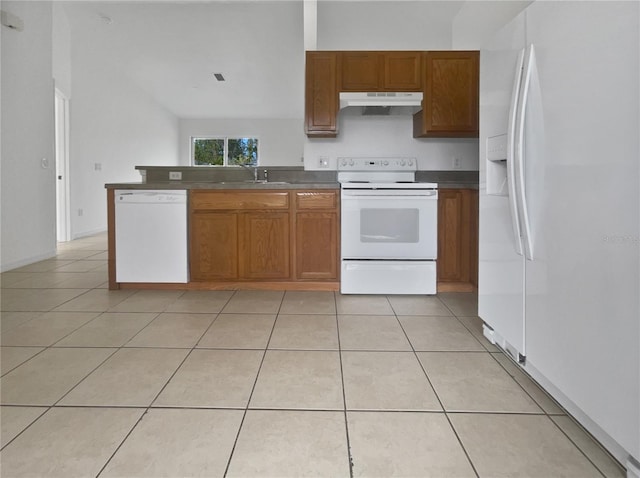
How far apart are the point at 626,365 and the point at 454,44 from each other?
427 cm

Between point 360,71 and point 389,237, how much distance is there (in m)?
1.40

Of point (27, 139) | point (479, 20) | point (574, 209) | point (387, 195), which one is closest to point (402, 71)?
point (387, 195)

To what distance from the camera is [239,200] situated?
3398 mm

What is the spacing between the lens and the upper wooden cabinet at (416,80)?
11.6ft

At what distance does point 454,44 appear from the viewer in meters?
4.63

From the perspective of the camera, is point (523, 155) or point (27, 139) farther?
point (27, 139)

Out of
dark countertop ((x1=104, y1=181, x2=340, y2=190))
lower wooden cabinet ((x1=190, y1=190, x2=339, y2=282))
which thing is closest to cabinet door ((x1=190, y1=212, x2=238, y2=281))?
lower wooden cabinet ((x1=190, y1=190, x2=339, y2=282))

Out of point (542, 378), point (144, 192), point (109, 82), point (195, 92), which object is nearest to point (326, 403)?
point (542, 378)

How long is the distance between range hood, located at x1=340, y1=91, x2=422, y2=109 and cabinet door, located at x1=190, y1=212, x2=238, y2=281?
128 centimetres

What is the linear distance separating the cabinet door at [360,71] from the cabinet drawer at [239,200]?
1069 millimetres

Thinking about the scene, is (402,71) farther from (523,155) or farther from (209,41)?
(209,41)

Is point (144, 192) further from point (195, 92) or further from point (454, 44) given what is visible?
point (195, 92)

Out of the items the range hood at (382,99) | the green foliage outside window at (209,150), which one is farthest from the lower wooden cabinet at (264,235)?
the green foliage outside window at (209,150)

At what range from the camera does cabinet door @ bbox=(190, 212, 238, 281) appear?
342 centimetres
